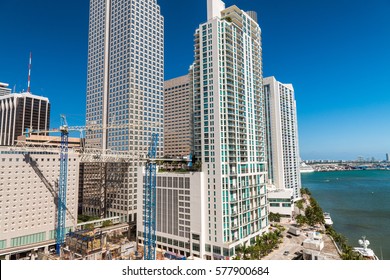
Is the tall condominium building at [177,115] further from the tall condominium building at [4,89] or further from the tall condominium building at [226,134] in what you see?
the tall condominium building at [4,89]

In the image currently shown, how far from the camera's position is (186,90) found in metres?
53.9

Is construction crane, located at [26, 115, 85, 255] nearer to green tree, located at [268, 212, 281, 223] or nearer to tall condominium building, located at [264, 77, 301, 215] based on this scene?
green tree, located at [268, 212, 281, 223]

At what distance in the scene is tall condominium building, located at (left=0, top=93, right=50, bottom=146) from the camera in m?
52.0

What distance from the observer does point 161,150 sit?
111ft

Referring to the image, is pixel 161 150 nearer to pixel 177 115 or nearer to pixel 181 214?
pixel 181 214

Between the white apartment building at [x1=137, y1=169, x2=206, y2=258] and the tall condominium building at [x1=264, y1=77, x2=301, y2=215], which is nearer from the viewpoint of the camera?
the white apartment building at [x1=137, y1=169, x2=206, y2=258]

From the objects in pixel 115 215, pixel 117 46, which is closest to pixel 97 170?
pixel 115 215

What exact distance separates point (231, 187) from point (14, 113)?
51.3 meters

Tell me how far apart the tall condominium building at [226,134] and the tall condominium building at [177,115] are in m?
29.3

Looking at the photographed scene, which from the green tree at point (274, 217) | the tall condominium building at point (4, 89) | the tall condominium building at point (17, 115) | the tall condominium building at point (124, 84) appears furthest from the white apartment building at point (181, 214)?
the tall condominium building at point (4, 89)

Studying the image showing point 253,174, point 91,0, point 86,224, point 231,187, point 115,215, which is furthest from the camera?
point 91,0

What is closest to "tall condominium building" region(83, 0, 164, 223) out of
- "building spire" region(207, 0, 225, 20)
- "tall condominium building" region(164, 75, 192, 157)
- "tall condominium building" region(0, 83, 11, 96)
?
"building spire" region(207, 0, 225, 20)

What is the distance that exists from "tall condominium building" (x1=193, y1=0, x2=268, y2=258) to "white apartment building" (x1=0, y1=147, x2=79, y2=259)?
13775 millimetres
